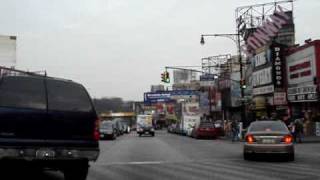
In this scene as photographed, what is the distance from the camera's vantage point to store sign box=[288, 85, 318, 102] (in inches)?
1609

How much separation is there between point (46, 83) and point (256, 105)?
147ft

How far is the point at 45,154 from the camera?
10977 mm

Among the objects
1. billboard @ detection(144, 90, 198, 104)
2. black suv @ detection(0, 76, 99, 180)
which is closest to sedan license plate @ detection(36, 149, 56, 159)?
black suv @ detection(0, 76, 99, 180)

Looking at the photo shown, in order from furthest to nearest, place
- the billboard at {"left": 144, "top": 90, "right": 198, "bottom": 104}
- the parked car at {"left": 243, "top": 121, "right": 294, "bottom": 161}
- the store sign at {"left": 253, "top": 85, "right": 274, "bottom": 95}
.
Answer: the billboard at {"left": 144, "top": 90, "right": 198, "bottom": 104} → the store sign at {"left": 253, "top": 85, "right": 274, "bottom": 95} → the parked car at {"left": 243, "top": 121, "right": 294, "bottom": 161}

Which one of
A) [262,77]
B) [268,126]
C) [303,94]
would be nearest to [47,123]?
[268,126]

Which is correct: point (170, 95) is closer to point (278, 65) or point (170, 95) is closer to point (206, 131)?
point (206, 131)

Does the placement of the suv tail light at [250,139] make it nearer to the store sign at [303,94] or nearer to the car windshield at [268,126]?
the car windshield at [268,126]

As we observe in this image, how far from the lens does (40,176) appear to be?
14688 millimetres

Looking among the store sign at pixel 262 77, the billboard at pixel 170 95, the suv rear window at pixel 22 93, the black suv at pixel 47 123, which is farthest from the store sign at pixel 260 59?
the billboard at pixel 170 95

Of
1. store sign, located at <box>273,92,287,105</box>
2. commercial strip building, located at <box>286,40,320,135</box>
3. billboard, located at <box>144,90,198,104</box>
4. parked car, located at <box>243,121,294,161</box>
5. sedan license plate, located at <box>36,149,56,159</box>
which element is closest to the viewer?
sedan license plate, located at <box>36,149,56,159</box>

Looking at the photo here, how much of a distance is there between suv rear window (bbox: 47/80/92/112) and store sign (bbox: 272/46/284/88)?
37.1m

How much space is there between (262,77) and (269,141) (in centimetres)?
3304

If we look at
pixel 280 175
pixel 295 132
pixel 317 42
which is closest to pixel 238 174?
pixel 280 175

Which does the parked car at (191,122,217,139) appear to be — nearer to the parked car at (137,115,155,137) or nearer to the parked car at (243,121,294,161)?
the parked car at (137,115,155,137)
